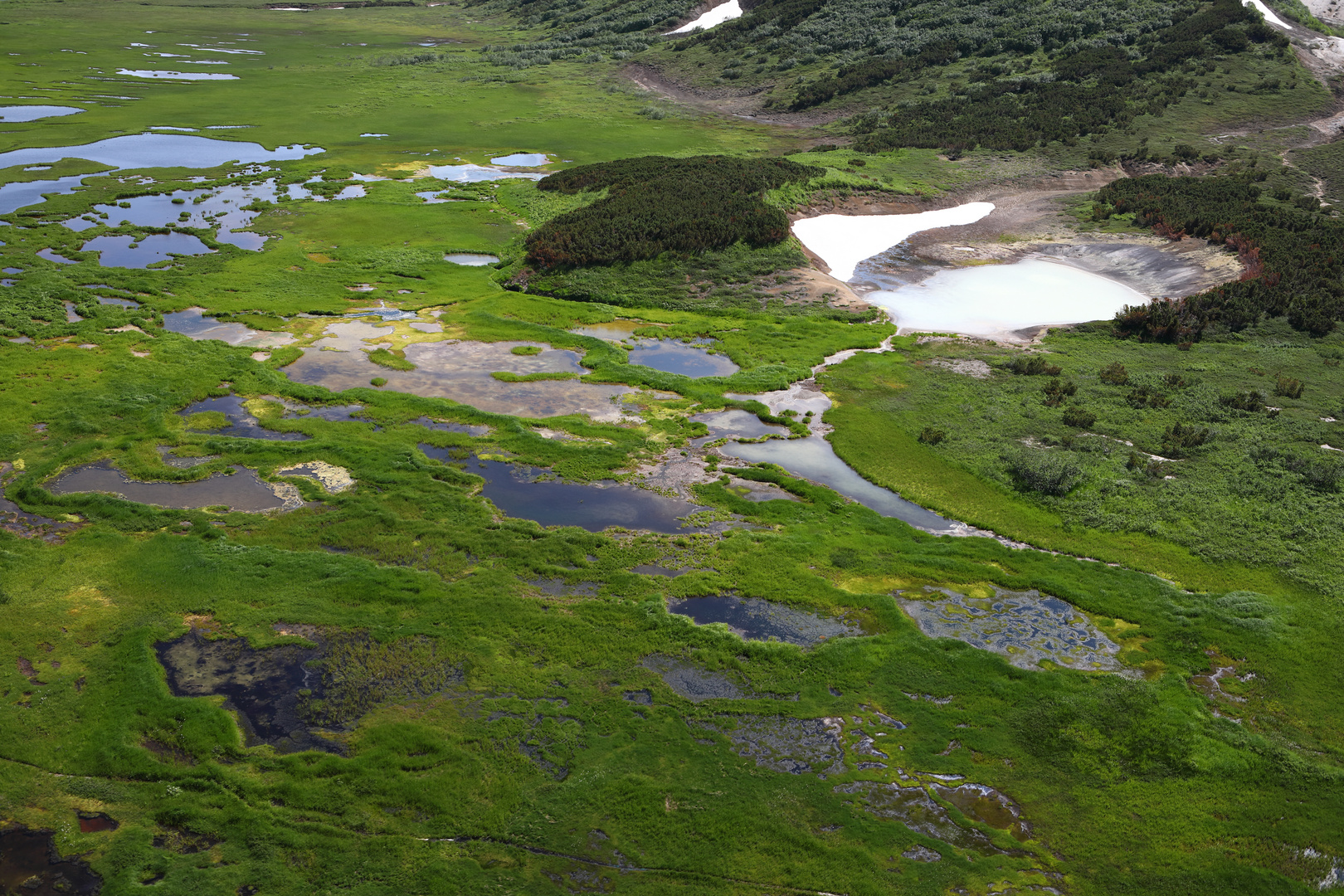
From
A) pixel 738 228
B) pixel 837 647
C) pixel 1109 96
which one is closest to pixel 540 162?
pixel 738 228

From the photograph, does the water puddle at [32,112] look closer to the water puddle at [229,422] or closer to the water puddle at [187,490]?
the water puddle at [229,422]

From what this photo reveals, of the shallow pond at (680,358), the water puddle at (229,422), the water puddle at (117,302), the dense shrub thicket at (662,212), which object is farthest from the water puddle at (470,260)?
the water puddle at (229,422)

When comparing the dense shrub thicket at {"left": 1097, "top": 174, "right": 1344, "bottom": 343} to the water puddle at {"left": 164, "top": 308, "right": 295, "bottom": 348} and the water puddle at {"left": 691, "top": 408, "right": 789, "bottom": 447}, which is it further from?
the water puddle at {"left": 164, "top": 308, "right": 295, "bottom": 348}

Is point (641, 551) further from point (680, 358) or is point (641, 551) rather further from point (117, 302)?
point (117, 302)

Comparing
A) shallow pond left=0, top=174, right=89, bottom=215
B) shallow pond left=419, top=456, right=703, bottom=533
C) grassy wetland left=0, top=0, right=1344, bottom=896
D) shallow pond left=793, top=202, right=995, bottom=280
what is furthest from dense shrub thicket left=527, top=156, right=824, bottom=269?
shallow pond left=0, top=174, right=89, bottom=215

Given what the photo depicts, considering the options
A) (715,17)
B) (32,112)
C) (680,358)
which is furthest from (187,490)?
(715,17)
